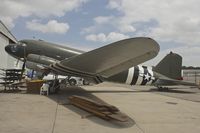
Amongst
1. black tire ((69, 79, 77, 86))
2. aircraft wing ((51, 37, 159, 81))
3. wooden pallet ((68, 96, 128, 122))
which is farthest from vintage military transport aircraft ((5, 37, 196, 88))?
black tire ((69, 79, 77, 86))

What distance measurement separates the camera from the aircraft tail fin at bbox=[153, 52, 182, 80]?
21.5 metres

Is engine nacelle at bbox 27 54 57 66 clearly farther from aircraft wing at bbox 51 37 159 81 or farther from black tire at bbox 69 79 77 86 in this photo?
black tire at bbox 69 79 77 86

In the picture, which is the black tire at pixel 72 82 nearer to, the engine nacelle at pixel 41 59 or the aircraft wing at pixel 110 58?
the engine nacelle at pixel 41 59

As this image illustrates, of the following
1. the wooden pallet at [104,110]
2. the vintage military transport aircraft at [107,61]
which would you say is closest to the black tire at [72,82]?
the vintage military transport aircraft at [107,61]

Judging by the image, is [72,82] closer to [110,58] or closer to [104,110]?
[110,58]

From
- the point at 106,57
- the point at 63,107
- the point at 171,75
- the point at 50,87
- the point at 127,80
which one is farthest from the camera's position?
the point at 171,75

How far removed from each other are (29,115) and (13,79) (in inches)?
381

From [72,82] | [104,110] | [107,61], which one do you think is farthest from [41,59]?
→ [72,82]

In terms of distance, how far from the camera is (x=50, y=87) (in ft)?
51.2

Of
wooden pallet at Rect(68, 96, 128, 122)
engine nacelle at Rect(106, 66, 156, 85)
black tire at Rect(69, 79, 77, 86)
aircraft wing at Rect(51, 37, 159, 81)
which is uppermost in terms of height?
aircraft wing at Rect(51, 37, 159, 81)

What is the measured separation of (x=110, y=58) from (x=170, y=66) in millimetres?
10183

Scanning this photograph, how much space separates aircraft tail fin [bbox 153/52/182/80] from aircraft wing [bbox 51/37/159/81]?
22.8 ft

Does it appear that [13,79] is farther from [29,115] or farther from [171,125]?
[171,125]

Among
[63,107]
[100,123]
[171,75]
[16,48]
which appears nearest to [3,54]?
[16,48]
